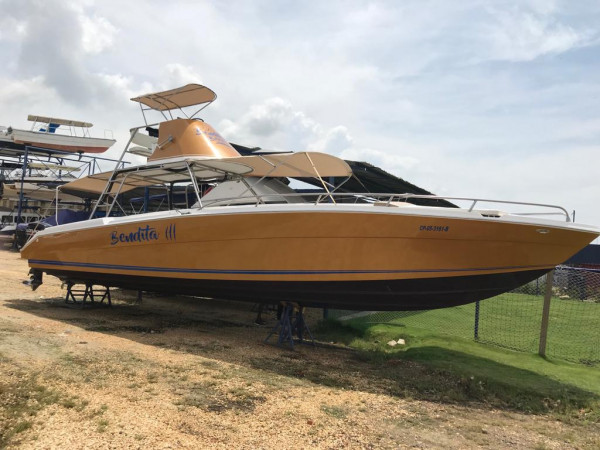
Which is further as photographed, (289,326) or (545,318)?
(289,326)

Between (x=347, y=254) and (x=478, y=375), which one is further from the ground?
(x=347, y=254)

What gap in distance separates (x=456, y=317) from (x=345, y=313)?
3161mm

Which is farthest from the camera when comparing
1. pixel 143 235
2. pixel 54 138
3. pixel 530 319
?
pixel 54 138

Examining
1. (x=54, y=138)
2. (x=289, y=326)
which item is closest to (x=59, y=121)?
(x=54, y=138)

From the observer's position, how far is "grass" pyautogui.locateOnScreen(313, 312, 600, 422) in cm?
476

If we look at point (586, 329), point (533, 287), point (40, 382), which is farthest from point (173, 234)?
point (533, 287)

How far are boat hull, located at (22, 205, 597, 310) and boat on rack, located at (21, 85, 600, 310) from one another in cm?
1

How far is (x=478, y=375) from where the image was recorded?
17.8 ft

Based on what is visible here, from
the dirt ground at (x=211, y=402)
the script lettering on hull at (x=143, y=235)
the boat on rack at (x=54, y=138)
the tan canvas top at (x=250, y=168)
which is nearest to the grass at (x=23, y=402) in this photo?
the dirt ground at (x=211, y=402)

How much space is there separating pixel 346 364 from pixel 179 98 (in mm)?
5800

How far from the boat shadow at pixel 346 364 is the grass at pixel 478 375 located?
11 mm

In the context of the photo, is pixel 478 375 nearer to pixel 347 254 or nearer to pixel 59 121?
pixel 347 254

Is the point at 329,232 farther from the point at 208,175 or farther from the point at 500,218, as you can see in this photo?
the point at 208,175

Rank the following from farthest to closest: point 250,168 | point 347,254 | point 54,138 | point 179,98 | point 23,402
→ point 54,138 → point 179,98 → point 250,168 → point 347,254 → point 23,402
